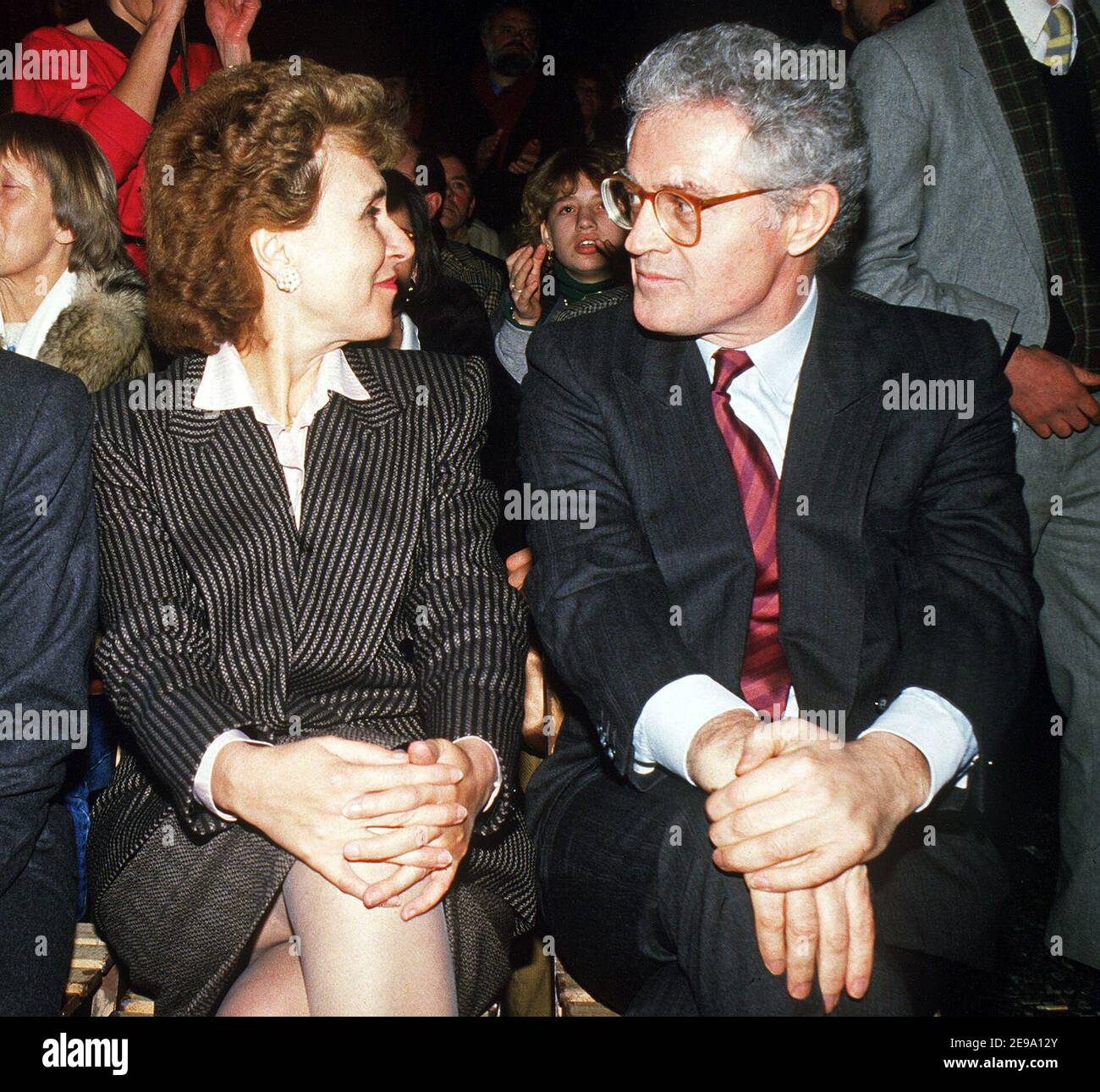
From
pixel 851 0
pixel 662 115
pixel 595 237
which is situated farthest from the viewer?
pixel 851 0

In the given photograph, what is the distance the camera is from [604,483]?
6.70 feet

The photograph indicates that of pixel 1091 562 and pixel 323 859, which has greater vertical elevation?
pixel 1091 562

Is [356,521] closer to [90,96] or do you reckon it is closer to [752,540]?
[752,540]

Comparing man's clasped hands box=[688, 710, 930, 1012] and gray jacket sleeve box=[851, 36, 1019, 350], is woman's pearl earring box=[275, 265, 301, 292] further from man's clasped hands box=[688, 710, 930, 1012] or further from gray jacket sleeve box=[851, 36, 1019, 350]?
gray jacket sleeve box=[851, 36, 1019, 350]

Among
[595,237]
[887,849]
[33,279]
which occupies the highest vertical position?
[595,237]

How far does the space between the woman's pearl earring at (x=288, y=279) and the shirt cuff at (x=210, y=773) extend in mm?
821

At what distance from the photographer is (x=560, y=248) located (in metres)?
4.04

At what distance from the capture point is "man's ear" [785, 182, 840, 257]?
2082mm

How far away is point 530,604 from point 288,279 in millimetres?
745

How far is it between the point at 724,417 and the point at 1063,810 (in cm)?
155

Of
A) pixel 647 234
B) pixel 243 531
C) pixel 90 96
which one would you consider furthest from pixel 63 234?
pixel 647 234

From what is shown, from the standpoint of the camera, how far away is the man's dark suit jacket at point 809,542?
1.86 m
